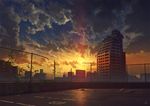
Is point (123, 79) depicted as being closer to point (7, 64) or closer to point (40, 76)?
point (40, 76)

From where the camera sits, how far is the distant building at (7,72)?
21103 mm

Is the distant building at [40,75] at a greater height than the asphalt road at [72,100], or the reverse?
the distant building at [40,75]

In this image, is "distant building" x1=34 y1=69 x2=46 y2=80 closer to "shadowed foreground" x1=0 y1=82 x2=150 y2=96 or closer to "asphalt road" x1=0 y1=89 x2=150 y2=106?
"shadowed foreground" x1=0 y1=82 x2=150 y2=96

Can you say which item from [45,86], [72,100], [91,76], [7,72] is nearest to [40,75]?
[45,86]

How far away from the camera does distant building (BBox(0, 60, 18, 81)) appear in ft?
69.2

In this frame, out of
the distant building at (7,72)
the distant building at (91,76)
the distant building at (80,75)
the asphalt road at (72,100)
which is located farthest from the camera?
the distant building at (80,75)

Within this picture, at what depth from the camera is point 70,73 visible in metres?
35.4

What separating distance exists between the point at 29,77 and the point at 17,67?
1.66 m

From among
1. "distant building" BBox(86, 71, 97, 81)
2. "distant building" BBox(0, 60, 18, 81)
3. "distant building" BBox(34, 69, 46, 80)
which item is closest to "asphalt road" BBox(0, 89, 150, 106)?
"distant building" BBox(0, 60, 18, 81)

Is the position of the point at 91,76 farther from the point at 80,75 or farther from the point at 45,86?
the point at 45,86

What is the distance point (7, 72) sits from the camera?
22.4 m

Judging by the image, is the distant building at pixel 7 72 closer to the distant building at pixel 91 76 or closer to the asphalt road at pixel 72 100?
the asphalt road at pixel 72 100

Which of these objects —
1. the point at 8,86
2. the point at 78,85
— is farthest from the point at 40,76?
the point at 78,85

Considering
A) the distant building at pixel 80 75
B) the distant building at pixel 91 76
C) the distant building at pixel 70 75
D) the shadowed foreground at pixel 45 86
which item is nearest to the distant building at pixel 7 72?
the shadowed foreground at pixel 45 86
